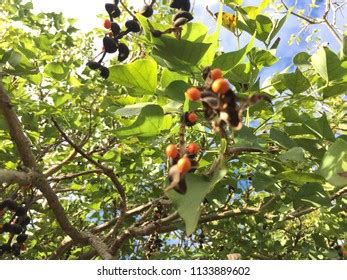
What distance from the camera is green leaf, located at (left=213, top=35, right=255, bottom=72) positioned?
5.12 ft

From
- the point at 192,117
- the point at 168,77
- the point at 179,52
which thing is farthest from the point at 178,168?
the point at 168,77

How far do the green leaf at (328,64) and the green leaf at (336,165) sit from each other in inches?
16.0

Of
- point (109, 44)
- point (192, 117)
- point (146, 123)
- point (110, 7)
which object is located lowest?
point (192, 117)

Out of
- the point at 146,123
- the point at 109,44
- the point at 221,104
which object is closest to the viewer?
the point at 221,104

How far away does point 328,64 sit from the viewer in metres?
1.74

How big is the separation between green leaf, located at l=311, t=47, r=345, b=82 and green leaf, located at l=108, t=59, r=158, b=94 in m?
0.66

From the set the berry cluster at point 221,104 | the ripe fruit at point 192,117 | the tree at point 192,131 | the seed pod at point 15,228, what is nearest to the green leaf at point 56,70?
the tree at point 192,131

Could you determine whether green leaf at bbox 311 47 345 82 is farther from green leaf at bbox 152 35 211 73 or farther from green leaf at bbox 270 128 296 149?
green leaf at bbox 152 35 211 73

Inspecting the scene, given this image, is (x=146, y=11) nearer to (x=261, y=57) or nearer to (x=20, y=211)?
(x=261, y=57)

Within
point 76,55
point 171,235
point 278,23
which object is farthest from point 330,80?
point 171,235

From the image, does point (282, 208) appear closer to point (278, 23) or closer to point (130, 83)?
point (278, 23)

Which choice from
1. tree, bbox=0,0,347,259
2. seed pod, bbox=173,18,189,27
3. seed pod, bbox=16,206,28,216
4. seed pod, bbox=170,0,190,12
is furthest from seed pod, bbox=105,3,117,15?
seed pod, bbox=16,206,28,216

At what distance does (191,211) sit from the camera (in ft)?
3.67

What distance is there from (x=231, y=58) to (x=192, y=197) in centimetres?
64
